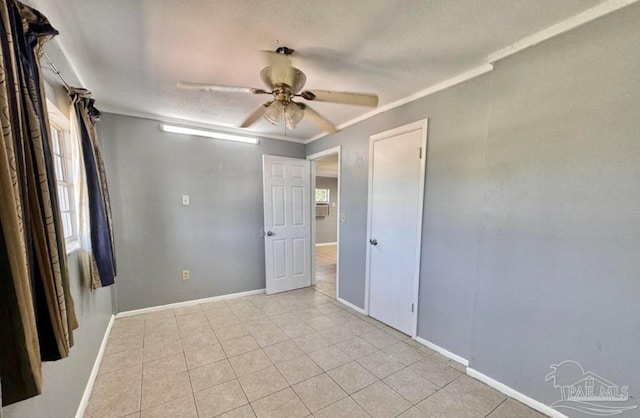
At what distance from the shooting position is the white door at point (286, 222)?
3578 millimetres

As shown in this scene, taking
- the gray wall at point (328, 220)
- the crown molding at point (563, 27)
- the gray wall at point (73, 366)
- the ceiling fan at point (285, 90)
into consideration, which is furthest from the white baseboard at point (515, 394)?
the gray wall at point (328, 220)

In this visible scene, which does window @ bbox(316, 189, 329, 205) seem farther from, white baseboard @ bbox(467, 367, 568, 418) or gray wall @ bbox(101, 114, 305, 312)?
white baseboard @ bbox(467, 367, 568, 418)

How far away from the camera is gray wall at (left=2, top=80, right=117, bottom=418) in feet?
3.59

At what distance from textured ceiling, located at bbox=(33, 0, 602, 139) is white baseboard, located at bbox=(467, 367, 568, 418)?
Result: 2.32 m

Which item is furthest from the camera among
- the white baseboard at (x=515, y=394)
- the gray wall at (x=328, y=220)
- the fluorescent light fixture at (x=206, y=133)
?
the gray wall at (x=328, y=220)

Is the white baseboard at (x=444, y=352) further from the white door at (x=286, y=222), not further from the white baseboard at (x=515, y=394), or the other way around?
the white door at (x=286, y=222)

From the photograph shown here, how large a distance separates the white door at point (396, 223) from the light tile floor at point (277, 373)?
279 millimetres

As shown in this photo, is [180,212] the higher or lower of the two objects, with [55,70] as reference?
lower

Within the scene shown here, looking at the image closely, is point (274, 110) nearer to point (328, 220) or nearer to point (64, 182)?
point (64, 182)

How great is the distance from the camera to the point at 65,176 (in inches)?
73.0

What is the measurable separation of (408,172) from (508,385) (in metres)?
1.80

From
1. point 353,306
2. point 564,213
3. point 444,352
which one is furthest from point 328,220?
point 564,213

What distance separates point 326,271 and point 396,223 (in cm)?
265

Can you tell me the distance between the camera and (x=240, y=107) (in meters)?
2.62
